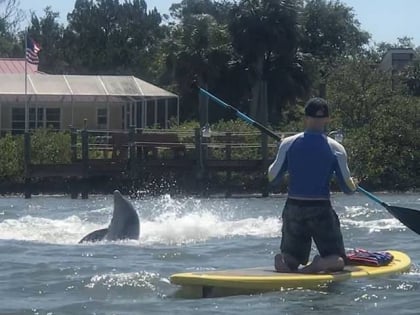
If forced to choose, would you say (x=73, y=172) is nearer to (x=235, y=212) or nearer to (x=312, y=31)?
(x=235, y=212)

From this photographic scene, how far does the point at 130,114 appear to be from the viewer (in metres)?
47.7

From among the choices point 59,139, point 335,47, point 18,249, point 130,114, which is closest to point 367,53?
point 335,47

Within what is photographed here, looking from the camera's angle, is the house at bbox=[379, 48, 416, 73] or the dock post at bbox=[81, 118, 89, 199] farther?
the house at bbox=[379, 48, 416, 73]

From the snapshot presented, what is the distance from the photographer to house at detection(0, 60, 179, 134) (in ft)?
144

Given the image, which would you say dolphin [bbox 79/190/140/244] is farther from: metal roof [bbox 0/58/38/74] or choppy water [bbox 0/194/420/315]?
metal roof [bbox 0/58/38/74]

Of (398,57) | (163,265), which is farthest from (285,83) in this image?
(163,265)

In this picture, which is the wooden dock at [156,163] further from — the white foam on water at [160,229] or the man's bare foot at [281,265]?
the man's bare foot at [281,265]

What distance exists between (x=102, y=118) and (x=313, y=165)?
1497 inches

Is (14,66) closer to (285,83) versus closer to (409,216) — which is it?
(285,83)

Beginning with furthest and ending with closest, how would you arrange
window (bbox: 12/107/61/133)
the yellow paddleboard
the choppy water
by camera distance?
window (bbox: 12/107/61/133) → the yellow paddleboard → the choppy water

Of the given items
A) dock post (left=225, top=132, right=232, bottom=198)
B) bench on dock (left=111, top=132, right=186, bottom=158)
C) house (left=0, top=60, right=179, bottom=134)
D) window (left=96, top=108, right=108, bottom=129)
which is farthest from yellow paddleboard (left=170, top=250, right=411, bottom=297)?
window (left=96, top=108, right=108, bottom=129)

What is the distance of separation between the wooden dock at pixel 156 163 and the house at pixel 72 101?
8.04 metres

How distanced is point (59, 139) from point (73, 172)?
271 cm

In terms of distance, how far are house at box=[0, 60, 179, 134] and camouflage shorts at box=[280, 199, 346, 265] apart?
3206 cm
